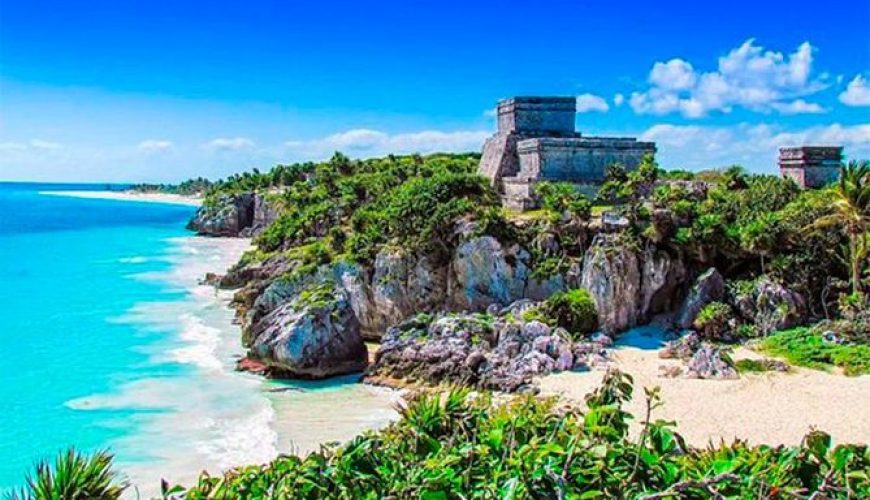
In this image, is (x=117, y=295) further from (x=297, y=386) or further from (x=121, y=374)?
(x=297, y=386)

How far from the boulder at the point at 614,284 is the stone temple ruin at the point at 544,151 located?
640 centimetres

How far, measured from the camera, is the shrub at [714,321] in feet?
80.4

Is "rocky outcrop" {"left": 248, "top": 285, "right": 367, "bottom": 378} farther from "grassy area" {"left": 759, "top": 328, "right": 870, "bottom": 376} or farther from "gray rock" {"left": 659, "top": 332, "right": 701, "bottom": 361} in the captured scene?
"grassy area" {"left": 759, "top": 328, "right": 870, "bottom": 376}

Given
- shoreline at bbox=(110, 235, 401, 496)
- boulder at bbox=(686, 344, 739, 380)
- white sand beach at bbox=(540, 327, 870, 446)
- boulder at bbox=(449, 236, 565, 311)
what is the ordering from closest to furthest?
white sand beach at bbox=(540, 327, 870, 446) < shoreline at bbox=(110, 235, 401, 496) < boulder at bbox=(686, 344, 739, 380) < boulder at bbox=(449, 236, 565, 311)

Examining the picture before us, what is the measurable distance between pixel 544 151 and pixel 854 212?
44.0ft

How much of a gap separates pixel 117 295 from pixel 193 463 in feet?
92.3

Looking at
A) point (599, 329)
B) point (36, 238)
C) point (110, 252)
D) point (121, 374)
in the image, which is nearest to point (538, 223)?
point (599, 329)

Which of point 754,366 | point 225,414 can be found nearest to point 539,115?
point 754,366

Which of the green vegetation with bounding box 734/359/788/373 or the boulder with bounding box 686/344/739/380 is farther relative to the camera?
the green vegetation with bounding box 734/359/788/373

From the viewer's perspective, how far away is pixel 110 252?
2650 inches

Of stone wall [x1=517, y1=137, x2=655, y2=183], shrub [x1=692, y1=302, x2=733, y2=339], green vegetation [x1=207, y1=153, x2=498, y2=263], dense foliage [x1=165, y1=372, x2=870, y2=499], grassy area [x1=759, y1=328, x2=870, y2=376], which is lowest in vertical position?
grassy area [x1=759, y1=328, x2=870, y2=376]

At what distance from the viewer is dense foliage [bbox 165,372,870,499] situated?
27.8ft

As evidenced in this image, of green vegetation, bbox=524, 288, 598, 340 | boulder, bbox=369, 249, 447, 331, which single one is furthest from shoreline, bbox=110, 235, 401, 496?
green vegetation, bbox=524, 288, 598, 340

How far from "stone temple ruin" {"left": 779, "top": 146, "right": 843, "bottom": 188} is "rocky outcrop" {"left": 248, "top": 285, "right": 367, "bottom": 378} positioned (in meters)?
18.5
